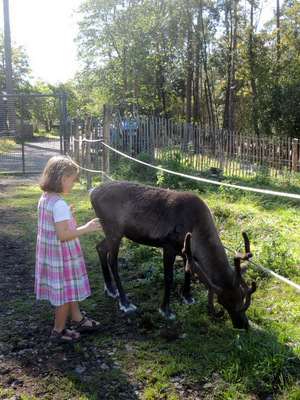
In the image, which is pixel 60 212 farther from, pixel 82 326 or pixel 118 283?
pixel 118 283

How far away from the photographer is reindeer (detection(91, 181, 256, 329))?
3.19 meters

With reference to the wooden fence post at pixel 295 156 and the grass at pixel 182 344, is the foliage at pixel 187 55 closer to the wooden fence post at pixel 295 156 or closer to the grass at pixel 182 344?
the wooden fence post at pixel 295 156

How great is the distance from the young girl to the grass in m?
0.45

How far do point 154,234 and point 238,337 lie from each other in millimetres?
1300

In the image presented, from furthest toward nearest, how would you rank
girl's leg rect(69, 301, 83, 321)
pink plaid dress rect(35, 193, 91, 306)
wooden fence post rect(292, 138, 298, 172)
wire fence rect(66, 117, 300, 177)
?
wooden fence post rect(292, 138, 298, 172) < wire fence rect(66, 117, 300, 177) < girl's leg rect(69, 301, 83, 321) < pink plaid dress rect(35, 193, 91, 306)

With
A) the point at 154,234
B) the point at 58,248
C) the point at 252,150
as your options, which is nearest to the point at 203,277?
the point at 154,234

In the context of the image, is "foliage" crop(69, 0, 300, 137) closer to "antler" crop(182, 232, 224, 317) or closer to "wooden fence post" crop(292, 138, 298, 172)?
"wooden fence post" crop(292, 138, 298, 172)

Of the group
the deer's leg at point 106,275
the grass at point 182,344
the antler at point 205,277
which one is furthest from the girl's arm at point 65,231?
the deer's leg at point 106,275

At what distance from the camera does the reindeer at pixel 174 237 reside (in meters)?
3.19

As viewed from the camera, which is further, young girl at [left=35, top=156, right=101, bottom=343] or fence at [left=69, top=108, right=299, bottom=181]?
fence at [left=69, top=108, right=299, bottom=181]

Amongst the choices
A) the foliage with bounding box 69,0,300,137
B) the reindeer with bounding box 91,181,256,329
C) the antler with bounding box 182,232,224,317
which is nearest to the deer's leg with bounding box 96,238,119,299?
the reindeer with bounding box 91,181,256,329

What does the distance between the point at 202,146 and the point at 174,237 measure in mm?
10122

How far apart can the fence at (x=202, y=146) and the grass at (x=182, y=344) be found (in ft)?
21.8

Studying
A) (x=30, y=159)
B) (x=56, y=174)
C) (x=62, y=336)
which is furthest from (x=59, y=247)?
(x=30, y=159)
